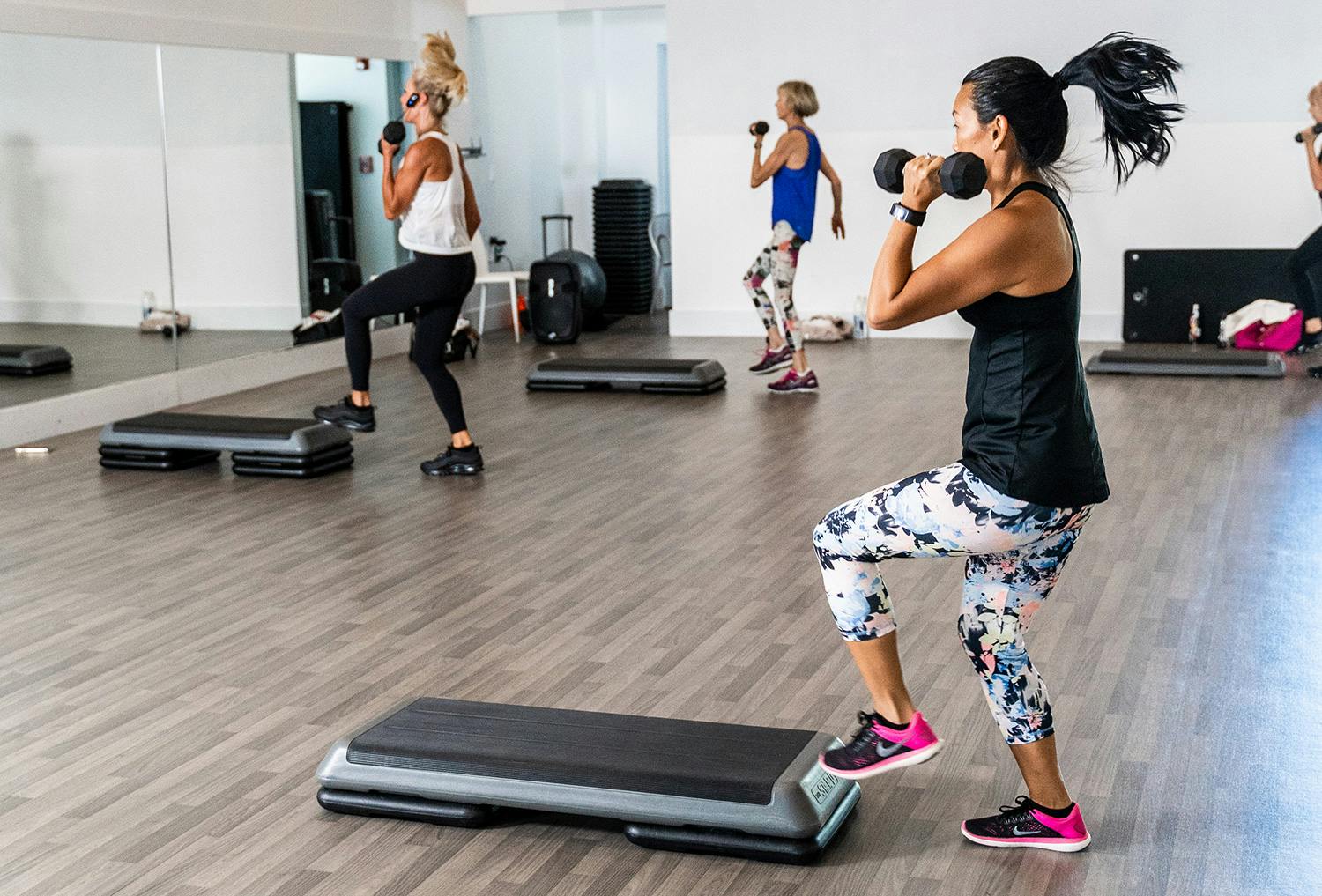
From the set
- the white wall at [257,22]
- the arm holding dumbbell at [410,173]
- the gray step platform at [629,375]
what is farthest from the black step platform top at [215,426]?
the gray step platform at [629,375]

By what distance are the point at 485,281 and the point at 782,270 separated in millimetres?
3129

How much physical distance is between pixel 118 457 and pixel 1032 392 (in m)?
4.75

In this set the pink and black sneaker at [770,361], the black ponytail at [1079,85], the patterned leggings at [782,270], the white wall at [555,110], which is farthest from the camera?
the white wall at [555,110]

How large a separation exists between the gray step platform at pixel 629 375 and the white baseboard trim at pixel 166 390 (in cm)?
166

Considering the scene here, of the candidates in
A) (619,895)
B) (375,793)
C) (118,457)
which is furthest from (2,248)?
(619,895)

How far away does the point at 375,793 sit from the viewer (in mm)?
2783

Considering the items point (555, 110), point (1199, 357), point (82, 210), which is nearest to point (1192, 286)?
point (1199, 357)

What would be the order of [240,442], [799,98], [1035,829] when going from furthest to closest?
1. [799,98]
2. [240,442]
3. [1035,829]

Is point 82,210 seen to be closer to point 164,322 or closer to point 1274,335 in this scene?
point 164,322

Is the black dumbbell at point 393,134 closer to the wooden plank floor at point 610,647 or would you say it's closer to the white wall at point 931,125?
the wooden plank floor at point 610,647

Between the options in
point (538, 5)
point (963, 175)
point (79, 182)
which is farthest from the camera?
point (538, 5)

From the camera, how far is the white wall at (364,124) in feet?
29.0

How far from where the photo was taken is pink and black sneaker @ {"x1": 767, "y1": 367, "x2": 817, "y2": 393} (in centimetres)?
768

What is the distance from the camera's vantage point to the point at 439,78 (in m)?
5.51
